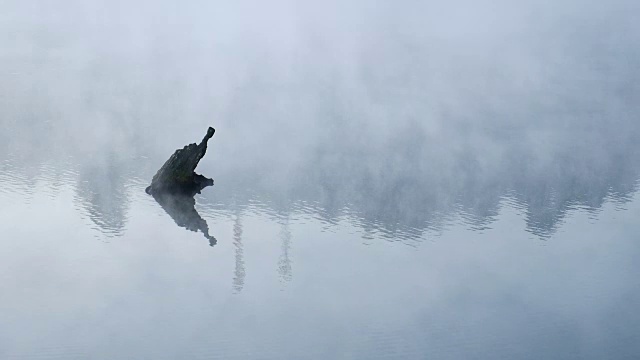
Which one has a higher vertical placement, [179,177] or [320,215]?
[179,177]

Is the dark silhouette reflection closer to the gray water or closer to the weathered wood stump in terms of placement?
the gray water

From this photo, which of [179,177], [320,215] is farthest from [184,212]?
[320,215]

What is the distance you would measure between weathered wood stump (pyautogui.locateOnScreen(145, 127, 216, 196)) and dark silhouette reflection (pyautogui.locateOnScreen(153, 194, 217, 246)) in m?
0.38

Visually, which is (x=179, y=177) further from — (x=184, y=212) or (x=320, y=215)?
(x=320, y=215)

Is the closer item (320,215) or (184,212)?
(184,212)

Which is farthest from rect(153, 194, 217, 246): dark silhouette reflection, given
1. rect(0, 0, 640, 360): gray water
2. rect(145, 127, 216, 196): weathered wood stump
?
rect(145, 127, 216, 196): weathered wood stump

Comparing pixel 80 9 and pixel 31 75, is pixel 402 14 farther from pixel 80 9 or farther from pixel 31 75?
pixel 31 75

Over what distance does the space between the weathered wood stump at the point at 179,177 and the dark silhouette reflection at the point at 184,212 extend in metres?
0.38

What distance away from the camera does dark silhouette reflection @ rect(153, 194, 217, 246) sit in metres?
37.3

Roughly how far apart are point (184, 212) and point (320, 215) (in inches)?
257

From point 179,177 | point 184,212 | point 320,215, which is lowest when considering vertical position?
point 184,212

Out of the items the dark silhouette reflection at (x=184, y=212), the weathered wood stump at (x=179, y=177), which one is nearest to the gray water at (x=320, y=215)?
the dark silhouette reflection at (x=184, y=212)

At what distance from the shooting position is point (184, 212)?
39.1 metres

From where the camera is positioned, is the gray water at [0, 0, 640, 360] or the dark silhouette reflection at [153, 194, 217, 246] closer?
the gray water at [0, 0, 640, 360]
